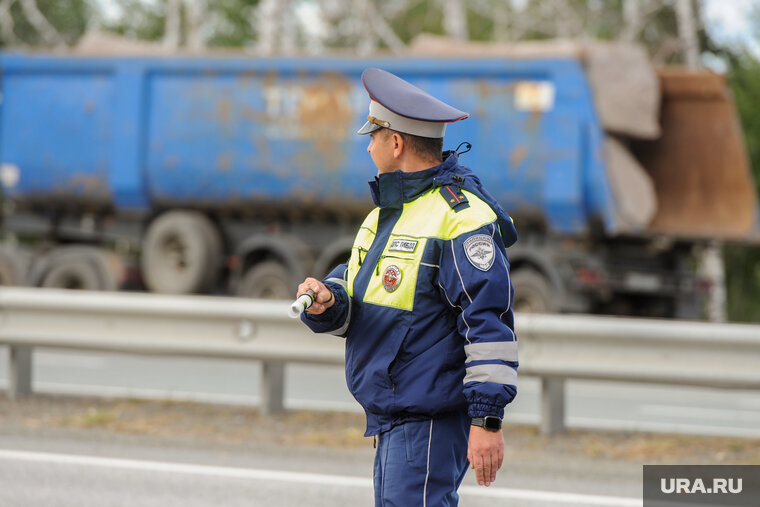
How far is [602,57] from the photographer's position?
13.1 meters

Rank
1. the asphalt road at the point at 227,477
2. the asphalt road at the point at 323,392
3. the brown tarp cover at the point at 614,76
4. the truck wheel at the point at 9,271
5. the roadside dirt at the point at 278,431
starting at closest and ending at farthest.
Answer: the asphalt road at the point at 227,477 → the roadside dirt at the point at 278,431 → the asphalt road at the point at 323,392 → the brown tarp cover at the point at 614,76 → the truck wheel at the point at 9,271

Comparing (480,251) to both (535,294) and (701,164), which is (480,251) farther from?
(701,164)

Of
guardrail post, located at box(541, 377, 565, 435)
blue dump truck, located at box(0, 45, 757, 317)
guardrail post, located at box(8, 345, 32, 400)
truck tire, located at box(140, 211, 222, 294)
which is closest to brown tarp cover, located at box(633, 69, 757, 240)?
blue dump truck, located at box(0, 45, 757, 317)

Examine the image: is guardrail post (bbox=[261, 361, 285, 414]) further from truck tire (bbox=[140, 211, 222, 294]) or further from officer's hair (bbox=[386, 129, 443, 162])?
truck tire (bbox=[140, 211, 222, 294])

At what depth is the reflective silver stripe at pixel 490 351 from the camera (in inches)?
131

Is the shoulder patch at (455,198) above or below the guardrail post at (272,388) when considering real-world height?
above

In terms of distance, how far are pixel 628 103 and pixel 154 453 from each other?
7.93 meters

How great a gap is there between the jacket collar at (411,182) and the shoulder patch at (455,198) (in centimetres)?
3

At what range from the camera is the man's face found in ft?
11.8

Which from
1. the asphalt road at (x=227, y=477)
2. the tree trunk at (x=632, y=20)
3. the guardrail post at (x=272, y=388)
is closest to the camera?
the asphalt road at (x=227, y=477)

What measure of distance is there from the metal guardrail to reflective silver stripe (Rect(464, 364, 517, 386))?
3.82 meters

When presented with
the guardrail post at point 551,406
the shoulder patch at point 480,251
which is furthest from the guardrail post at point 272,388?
the shoulder patch at point 480,251

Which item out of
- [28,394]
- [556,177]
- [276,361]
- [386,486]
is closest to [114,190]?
[556,177]

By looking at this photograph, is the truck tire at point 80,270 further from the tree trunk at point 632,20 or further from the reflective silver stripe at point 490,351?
the tree trunk at point 632,20
